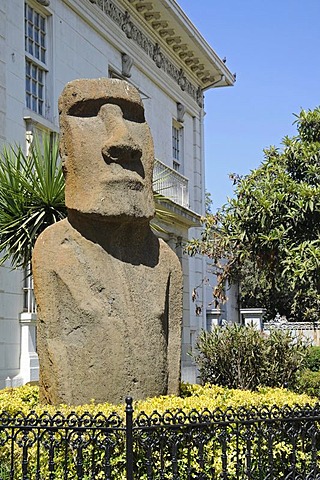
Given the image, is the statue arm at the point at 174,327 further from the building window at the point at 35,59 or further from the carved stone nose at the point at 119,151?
the building window at the point at 35,59

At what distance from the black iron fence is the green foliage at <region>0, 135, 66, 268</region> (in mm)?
4182

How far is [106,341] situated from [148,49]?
47.0ft

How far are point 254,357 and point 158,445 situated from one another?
17.3 ft

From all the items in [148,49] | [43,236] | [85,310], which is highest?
[148,49]

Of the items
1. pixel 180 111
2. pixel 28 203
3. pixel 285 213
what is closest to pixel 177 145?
pixel 180 111

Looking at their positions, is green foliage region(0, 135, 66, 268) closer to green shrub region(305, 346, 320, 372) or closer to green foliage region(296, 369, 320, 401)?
green foliage region(296, 369, 320, 401)

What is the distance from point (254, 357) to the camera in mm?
10195

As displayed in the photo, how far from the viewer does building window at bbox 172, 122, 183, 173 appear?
21.4 meters

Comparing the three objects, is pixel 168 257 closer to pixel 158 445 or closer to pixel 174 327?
pixel 174 327

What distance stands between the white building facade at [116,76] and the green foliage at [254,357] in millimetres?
2537

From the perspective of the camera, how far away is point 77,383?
18.5 feet

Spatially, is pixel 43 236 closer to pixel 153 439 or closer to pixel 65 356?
pixel 65 356

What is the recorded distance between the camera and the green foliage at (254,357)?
10133 millimetres

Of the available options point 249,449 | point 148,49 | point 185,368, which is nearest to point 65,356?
point 249,449
